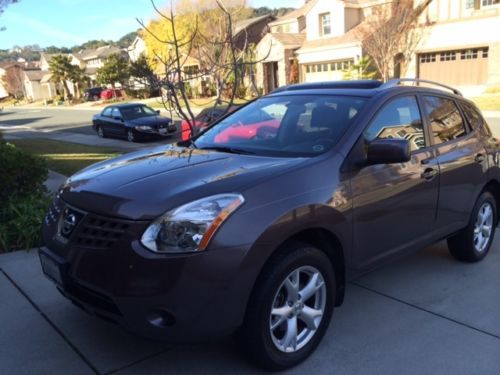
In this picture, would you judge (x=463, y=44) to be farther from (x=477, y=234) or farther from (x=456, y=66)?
(x=477, y=234)

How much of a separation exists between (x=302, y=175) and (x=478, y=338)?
1729mm

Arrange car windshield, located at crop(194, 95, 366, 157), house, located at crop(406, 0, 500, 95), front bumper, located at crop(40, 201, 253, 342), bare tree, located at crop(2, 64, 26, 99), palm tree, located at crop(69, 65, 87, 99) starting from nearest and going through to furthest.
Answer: front bumper, located at crop(40, 201, 253, 342) < car windshield, located at crop(194, 95, 366, 157) < house, located at crop(406, 0, 500, 95) < palm tree, located at crop(69, 65, 87, 99) < bare tree, located at crop(2, 64, 26, 99)

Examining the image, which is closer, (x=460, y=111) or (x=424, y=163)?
(x=424, y=163)

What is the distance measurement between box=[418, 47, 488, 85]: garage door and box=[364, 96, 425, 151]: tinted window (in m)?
25.9

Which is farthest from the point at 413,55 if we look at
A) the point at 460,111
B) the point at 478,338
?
the point at 478,338

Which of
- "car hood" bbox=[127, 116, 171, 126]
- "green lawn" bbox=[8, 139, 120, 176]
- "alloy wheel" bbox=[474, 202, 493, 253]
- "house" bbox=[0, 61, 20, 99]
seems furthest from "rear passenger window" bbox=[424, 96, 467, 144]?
"house" bbox=[0, 61, 20, 99]

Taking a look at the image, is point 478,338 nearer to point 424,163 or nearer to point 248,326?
point 424,163


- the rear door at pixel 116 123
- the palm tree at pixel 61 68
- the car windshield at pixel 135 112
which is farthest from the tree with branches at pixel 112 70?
the rear door at pixel 116 123

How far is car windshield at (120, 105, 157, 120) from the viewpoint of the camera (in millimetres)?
19062

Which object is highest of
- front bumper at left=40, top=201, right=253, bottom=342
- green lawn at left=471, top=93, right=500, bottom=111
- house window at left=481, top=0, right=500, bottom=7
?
house window at left=481, top=0, right=500, bottom=7

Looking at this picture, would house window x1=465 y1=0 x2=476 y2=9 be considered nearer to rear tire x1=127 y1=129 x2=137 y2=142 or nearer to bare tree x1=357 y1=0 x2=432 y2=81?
bare tree x1=357 y1=0 x2=432 y2=81

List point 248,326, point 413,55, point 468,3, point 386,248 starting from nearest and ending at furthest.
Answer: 1. point 248,326
2. point 386,248
3. point 468,3
4. point 413,55

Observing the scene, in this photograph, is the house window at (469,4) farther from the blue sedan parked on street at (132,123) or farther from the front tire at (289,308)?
the front tire at (289,308)

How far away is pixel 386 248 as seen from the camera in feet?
12.0
